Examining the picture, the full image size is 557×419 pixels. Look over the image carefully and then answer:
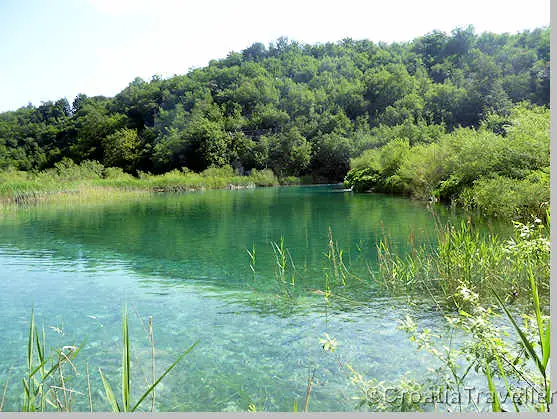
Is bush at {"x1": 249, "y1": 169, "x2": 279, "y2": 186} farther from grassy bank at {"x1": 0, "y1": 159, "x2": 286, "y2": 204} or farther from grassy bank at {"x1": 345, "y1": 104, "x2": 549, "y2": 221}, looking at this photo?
grassy bank at {"x1": 345, "y1": 104, "x2": 549, "y2": 221}

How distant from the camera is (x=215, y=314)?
520 cm

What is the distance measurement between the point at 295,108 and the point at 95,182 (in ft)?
123

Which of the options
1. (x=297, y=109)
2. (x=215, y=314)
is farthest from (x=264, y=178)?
(x=215, y=314)

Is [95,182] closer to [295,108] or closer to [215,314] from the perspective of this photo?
[215,314]

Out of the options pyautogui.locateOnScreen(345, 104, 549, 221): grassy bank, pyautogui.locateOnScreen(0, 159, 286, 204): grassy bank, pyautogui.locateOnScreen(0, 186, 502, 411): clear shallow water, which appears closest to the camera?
pyautogui.locateOnScreen(0, 186, 502, 411): clear shallow water

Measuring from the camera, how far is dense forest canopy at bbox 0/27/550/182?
5147 centimetres

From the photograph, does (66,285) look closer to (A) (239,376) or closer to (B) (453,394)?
(A) (239,376)

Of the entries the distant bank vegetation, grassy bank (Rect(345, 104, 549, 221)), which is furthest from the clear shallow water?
the distant bank vegetation

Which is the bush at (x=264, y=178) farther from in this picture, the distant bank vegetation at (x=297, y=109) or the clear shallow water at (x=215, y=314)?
the clear shallow water at (x=215, y=314)

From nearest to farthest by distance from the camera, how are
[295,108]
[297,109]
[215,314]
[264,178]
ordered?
[215,314] < [264,178] < [297,109] < [295,108]

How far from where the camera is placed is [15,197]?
21266 mm

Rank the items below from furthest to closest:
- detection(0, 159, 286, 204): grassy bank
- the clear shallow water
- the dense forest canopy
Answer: the dense forest canopy
detection(0, 159, 286, 204): grassy bank
the clear shallow water

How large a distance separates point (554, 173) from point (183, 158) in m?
55.4

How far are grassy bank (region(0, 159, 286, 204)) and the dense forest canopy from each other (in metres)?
7.12
